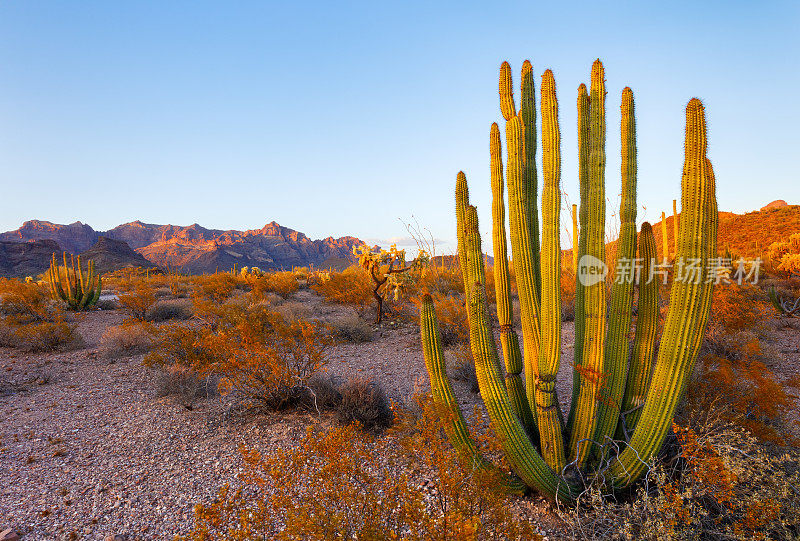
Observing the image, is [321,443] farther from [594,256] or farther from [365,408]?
[594,256]

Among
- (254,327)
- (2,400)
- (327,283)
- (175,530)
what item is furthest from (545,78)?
(327,283)

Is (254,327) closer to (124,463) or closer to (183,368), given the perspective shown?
(183,368)

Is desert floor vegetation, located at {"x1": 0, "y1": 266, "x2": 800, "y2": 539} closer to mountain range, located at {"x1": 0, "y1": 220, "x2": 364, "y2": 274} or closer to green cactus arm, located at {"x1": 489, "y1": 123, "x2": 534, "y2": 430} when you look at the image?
green cactus arm, located at {"x1": 489, "y1": 123, "x2": 534, "y2": 430}

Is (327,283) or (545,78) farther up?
(545,78)

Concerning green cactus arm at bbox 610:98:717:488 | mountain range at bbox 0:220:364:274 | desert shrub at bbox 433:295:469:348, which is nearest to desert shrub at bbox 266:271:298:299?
desert shrub at bbox 433:295:469:348

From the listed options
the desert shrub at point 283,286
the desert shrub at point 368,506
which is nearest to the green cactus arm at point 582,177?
the desert shrub at point 368,506

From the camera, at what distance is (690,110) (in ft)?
8.25

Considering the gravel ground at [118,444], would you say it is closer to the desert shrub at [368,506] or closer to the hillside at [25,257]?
the desert shrub at [368,506]

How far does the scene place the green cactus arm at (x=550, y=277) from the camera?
288 centimetres

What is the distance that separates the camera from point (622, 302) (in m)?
3.03

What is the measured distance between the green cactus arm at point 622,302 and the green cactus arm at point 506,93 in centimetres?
90

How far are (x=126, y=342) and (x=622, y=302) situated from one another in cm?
906

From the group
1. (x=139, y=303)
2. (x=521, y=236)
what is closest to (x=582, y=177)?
(x=521, y=236)

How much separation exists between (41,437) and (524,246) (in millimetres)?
5730
